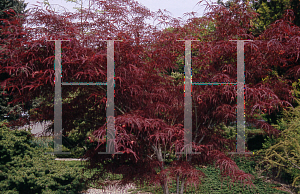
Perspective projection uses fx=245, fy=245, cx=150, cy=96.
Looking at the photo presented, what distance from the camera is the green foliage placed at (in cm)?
413

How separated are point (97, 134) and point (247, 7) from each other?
273 centimetres

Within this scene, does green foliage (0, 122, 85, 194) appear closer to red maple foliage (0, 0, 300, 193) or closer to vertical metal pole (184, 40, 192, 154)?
red maple foliage (0, 0, 300, 193)

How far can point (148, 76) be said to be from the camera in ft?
11.1

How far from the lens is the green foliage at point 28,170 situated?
4.13m

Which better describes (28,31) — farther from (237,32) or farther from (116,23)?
(237,32)

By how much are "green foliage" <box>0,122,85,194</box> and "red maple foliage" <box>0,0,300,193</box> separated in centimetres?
135

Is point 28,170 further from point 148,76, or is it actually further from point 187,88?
point 187,88

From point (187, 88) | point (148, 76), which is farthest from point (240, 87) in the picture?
point (148, 76)

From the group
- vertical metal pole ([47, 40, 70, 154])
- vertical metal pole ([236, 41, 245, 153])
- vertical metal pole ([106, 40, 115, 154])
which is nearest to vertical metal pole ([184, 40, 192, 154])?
vertical metal pole ([236, 41, 245, 153])

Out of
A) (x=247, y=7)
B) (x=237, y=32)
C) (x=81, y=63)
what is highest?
(x=247, y=7)

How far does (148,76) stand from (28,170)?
2706mm

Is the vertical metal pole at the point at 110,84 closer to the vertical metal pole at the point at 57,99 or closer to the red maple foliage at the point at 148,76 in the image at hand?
the red maple foliage at the point at 148,76

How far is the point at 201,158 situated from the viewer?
3426 millimetres

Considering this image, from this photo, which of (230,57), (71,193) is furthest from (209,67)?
(71,193)
